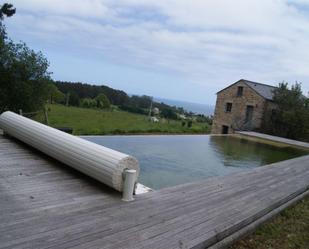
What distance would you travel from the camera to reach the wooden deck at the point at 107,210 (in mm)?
2482

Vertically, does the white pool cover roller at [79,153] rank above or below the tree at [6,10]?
below

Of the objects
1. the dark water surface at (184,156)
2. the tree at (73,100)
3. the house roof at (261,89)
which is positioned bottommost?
the dark water surface at (184,156)

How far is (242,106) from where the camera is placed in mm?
19703

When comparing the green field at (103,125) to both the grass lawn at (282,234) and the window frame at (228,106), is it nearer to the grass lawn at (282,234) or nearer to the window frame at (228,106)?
the window frame at (228,106)

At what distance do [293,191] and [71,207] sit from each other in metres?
3.79

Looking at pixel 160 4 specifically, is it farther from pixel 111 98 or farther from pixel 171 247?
pixel 111 98

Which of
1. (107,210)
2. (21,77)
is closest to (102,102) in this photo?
(21,77)

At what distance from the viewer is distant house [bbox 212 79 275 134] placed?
19.0 metres

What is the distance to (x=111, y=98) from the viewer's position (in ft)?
117

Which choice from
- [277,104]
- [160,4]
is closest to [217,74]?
[277,104]

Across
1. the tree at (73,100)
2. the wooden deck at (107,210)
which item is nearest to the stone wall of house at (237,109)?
the tree at (73,100)

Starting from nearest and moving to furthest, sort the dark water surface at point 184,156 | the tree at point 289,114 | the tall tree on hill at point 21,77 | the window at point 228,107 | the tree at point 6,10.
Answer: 1. the dark water surface at point 184,156
2. the tall tree on hill at point 21,77
3. the tree at point 6,10
4. the tree at point 289,114
5. the window at point 228,107

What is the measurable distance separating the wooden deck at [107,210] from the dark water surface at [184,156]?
2085 millimetres

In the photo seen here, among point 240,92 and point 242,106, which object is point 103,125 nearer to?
point 242,106
